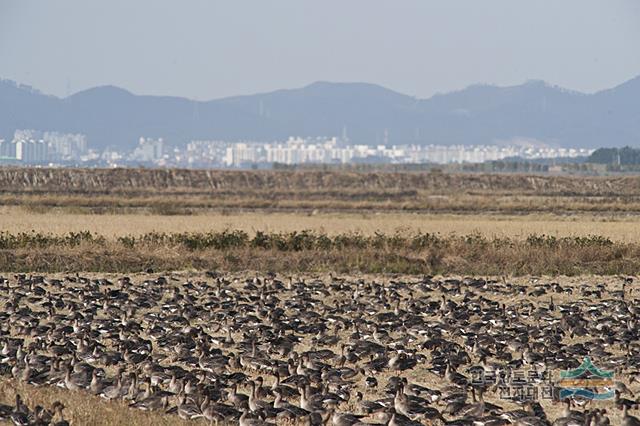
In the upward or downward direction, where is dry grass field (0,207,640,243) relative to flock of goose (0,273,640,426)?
downward

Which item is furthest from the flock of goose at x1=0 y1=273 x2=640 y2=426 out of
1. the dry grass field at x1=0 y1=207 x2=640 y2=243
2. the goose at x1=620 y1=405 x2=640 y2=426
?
the dry grass field at x1=0 y1=207 x2=640 y2=243

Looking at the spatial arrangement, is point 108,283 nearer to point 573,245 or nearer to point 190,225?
point 573,245

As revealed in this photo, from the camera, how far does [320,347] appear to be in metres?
19.9

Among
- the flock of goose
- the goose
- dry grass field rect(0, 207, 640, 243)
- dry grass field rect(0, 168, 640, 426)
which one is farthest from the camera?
dry grass field rect(0, 207, 640, 243)

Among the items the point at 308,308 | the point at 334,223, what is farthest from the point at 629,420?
the point at 334,223

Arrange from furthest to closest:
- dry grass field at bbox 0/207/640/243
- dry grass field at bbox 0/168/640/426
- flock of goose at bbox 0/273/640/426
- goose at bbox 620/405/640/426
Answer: dry grass field at bbox 0/207/640/243 → dry grass field at bbox 0/168/640/426 → flock of goose at bbox 0/273/640/426 → goose at bbox 620/405/640/426

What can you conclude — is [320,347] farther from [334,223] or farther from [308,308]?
[334,223]

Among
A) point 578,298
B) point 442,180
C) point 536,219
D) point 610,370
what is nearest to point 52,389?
point 610,370

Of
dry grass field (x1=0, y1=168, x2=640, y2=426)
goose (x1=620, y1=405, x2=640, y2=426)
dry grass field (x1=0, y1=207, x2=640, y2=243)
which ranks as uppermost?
goose (x1=620, y1=405, x2=640, y2=426)

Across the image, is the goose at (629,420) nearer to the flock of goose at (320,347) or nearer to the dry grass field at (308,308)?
the flock of goose at (320,347)

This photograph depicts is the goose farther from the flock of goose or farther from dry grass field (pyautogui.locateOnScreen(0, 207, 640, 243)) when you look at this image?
dry grass field (pyautogui.locateOnScreen(0, 207, 640, 243))

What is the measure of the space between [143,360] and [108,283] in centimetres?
1081

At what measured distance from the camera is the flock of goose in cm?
1436

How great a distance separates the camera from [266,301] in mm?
24781
